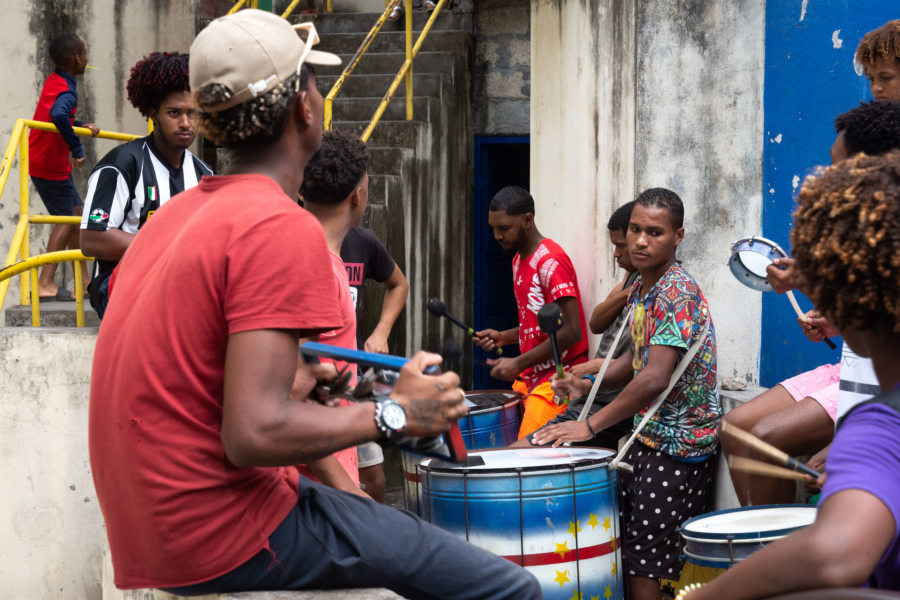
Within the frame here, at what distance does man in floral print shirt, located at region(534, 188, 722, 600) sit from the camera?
14.0ft

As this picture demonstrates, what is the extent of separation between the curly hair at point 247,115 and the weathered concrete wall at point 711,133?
11.2ft

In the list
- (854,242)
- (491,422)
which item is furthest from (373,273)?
(854,242)

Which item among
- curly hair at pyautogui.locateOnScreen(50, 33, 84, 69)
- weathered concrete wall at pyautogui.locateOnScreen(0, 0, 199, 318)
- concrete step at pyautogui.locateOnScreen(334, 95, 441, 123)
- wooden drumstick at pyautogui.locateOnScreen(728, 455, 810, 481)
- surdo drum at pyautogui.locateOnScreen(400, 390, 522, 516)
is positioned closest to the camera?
wooden drumstick at pyautogui.locateOnScreen(728, 455, 810, 481)

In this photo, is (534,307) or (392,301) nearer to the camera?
(392,301)

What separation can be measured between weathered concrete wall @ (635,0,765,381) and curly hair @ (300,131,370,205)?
1.96 m

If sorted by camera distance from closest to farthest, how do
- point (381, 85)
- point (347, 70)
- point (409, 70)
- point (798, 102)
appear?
point (798, 102), point (347, 70), point (409, 70), point (381, 85)

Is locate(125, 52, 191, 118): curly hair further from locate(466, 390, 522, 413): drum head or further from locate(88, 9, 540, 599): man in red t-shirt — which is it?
locate(88, 9, 540, 599): man in red t-shirt

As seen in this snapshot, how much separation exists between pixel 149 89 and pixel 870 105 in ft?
9.91

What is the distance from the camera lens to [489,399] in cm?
525

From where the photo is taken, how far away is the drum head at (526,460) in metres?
3.67

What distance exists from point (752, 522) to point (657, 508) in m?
1.03

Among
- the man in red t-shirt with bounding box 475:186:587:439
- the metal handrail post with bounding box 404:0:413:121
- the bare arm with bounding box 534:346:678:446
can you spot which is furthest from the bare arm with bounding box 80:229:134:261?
the metal handrail post with bounding box 404:0:413:121

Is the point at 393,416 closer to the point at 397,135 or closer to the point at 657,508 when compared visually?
the point at 657,508

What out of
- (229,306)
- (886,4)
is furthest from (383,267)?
(229,306)
